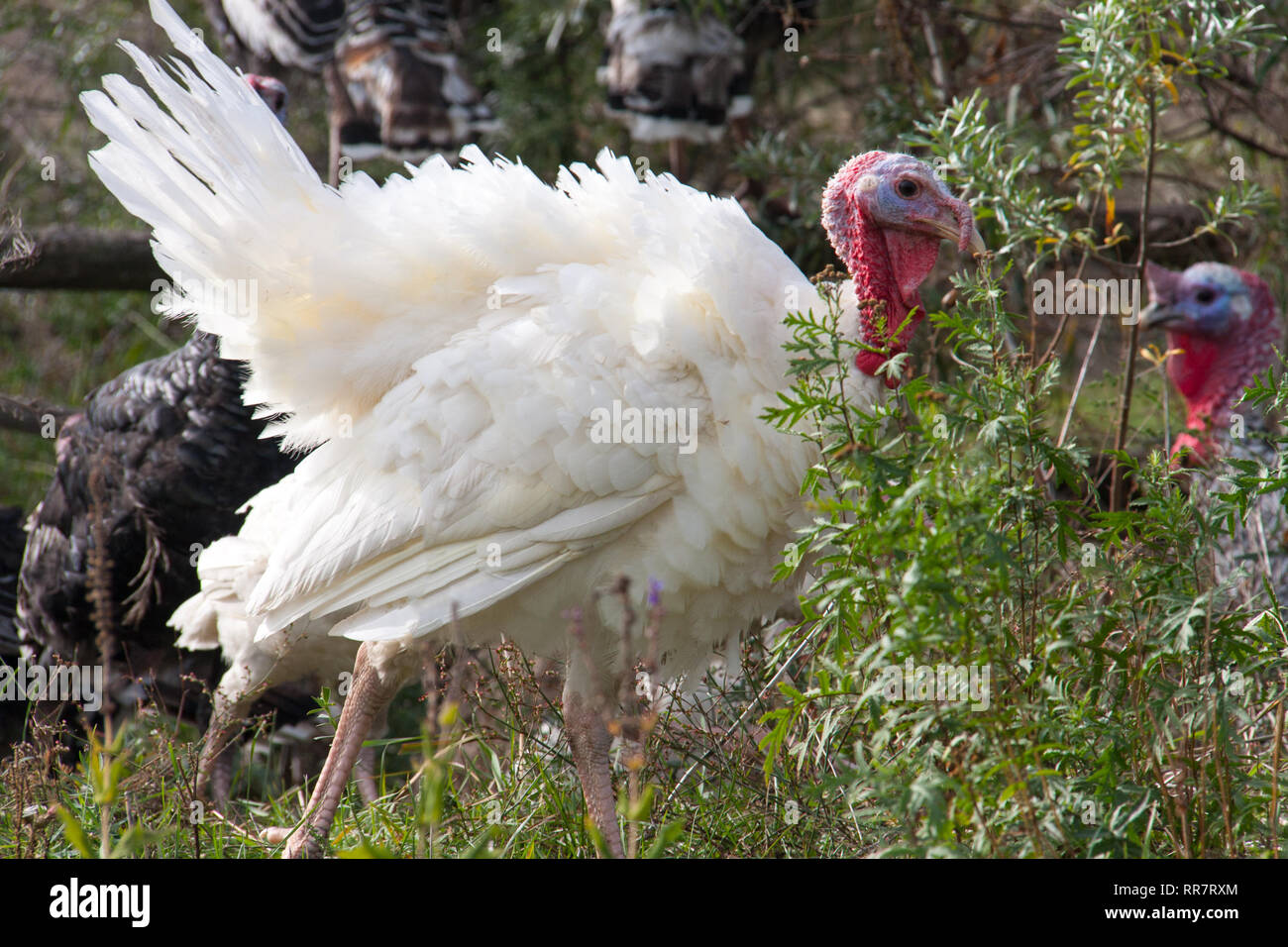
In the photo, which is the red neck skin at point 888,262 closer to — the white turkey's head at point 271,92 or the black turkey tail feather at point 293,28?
the white turkey's head at point 271,92

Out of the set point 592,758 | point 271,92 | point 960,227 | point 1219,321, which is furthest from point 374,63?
point 592,758

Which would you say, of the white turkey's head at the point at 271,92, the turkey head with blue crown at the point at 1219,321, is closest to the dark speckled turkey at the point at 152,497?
the white turkey's head at the point at 271,92

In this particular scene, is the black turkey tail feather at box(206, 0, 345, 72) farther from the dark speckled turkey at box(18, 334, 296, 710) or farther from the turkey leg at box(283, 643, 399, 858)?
the turkey leg at box(283, 643, 399, 858)

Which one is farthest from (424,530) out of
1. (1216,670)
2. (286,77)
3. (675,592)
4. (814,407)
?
(286,77)

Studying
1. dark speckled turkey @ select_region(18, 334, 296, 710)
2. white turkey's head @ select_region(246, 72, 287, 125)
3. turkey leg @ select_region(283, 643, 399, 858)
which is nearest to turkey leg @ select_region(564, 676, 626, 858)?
turkey leg @ select_region(283, 643, 399, 858)

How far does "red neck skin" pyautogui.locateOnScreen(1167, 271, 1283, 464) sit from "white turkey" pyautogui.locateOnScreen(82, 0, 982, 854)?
210 cm

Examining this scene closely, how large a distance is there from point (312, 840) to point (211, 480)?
1.66 meters

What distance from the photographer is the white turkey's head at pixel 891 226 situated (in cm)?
343

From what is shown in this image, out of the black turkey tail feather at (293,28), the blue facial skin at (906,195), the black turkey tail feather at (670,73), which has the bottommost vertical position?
the blue facial skin at (906,195)

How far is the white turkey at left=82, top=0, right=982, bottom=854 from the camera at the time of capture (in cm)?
324

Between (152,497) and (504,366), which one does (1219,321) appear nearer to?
(504,366)

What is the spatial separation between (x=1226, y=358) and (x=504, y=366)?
3.16 meters

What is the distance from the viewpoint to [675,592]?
131 inches

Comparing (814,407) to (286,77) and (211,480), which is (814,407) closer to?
(211,480)
